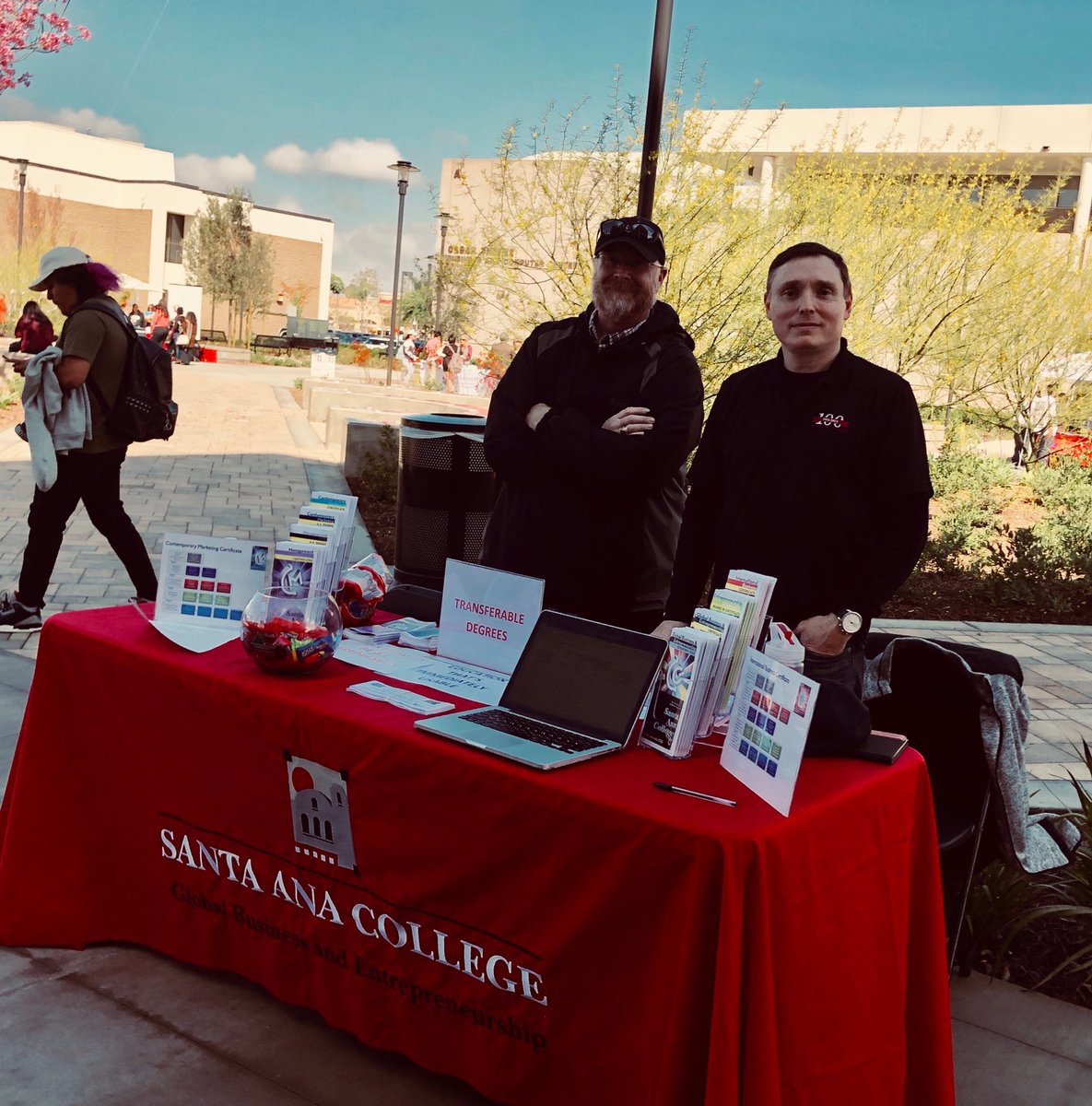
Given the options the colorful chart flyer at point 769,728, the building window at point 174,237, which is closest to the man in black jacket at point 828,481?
the colorful chart flyer at point 769,728

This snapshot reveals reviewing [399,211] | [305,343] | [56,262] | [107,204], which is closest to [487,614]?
[56,262]

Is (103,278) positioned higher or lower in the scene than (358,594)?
higher

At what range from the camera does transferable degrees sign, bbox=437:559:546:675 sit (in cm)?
275

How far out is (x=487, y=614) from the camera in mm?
2850

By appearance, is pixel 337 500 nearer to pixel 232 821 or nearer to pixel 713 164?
pixel 232 821

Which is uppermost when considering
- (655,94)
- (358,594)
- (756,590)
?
(655,94)

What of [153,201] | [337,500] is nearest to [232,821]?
[337,500]

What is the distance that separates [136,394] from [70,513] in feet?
2.37

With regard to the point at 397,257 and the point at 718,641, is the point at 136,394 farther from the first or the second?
the point at 397,257

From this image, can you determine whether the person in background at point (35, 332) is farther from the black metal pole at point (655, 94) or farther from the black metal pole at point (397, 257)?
the black metal pole at point (397, 257)

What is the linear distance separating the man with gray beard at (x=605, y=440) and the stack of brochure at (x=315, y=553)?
0.66m

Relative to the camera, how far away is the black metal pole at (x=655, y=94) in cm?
653

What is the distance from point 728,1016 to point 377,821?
887 millimetres

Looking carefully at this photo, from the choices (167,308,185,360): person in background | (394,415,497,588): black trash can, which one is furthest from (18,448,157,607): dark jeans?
(167,308,185,360): person in background
